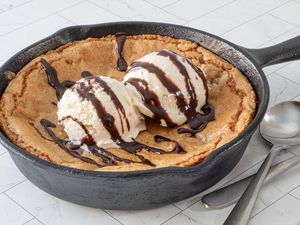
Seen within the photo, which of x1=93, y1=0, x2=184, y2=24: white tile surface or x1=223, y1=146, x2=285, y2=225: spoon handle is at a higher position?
x1=223, y1=146, x2=285, y2=225: spoon handle

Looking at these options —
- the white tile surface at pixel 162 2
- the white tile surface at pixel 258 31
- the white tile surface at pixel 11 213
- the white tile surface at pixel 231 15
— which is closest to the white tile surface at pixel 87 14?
the white tile surface at pixel 162 2

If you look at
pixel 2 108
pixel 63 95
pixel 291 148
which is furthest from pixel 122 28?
pixel 291 148

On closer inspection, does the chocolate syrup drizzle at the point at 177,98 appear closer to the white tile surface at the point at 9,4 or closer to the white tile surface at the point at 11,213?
the white tile surface at the point at 11,213

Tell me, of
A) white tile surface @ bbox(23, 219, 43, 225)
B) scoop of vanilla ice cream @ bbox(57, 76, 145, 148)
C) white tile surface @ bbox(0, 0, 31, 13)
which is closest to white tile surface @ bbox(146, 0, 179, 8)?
white tile surface @ bbox(0, 0, 31, 13)

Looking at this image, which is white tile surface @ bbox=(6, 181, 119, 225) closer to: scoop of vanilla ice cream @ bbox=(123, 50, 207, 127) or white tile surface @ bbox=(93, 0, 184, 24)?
scoop of vanilla ice cream @ bbox=(123, 50, 207, 127)

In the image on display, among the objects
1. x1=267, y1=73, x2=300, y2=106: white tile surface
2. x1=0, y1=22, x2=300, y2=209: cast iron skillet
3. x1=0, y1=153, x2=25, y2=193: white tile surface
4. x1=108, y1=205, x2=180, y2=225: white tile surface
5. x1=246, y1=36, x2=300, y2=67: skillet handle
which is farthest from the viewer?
x1=267, y1=73, x2=300, y2=106: white tile surface

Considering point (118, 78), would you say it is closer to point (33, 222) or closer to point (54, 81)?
point (54, 81)
